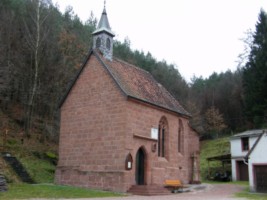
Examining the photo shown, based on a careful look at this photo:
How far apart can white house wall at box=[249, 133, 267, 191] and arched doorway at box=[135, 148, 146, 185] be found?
7.45 metres

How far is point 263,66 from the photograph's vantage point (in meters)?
48.8

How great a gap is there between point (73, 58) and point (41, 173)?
1667 centimetres

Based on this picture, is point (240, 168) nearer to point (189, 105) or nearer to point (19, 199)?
point (189, 105)

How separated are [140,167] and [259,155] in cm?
822

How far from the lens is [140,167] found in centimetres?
2286

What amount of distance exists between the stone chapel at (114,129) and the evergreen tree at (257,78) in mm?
23645

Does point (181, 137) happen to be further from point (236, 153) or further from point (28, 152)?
point (28, 152)

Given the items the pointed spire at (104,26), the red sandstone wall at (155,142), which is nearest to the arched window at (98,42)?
the pointed spire at (104,26)

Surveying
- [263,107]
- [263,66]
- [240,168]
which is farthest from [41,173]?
[263,66]

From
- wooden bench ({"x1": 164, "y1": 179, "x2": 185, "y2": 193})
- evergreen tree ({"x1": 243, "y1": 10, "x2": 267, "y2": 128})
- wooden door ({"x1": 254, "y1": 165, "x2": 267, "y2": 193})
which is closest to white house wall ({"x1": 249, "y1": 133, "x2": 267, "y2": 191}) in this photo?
wooden door ({"x1": 254, "y1": 165, "x2": 267, "y2": 193})

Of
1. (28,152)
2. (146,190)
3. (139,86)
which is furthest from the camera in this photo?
(28,152)

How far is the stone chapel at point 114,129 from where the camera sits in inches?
856

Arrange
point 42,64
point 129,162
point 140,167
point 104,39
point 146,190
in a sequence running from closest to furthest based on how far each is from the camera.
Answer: point 146,190 < point 129,162 < point 140,167 < point 104,39 < point 42,64

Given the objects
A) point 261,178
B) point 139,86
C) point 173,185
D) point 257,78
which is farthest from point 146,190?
point 257,78
